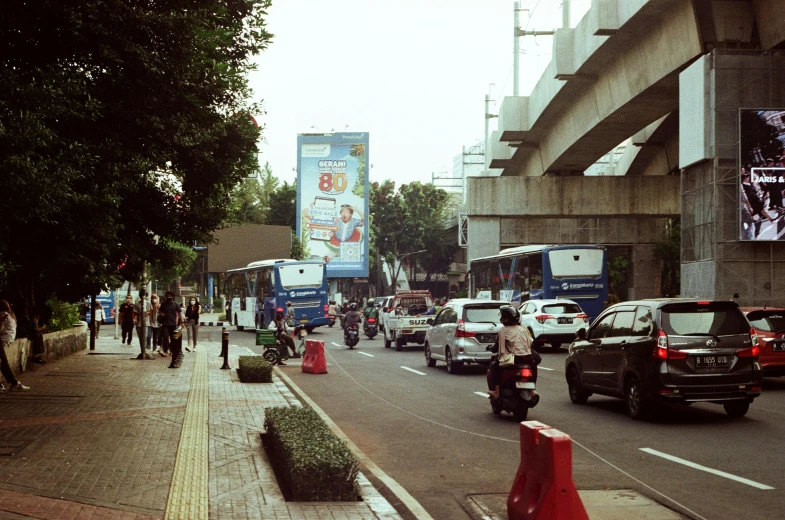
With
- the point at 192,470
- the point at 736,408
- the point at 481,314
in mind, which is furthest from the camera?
the point at 481,314

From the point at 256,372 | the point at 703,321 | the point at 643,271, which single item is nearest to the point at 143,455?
the point at 703,321

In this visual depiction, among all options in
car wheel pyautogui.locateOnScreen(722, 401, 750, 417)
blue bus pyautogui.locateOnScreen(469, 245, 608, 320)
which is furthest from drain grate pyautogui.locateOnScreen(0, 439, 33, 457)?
blue bus pyautogui.locateOnScreen(469, 245, 608, 320)

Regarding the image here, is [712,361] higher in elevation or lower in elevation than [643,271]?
lower

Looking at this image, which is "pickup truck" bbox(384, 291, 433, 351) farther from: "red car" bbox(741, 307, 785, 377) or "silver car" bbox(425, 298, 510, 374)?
"red car" bbox(741, 307, 785, 377)

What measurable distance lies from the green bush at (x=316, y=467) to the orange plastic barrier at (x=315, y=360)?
13434 millimetres

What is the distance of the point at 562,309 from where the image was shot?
100 feet

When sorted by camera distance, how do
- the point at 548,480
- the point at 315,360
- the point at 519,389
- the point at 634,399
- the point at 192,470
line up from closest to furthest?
the point at 548,480
the point at 192,470
the point at 519,389
the point at 634,399
the point at 315,360

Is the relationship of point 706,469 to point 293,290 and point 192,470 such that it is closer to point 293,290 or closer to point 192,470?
point 192,470

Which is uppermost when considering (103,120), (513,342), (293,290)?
(103,120)

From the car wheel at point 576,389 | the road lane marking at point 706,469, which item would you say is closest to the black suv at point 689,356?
the car wheel at point 576,389

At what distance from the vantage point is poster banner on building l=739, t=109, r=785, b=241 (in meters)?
26.7

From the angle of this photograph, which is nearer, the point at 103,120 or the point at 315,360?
the point at 103,120

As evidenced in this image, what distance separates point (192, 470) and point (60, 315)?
23.1m

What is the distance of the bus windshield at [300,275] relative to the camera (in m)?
43.9
